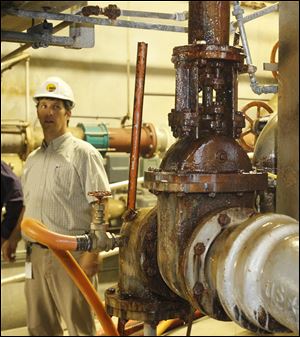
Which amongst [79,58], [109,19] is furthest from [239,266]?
[79,58]

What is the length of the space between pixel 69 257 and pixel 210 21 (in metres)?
0.57

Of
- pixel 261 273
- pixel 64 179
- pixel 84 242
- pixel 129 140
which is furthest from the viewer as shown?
pixel 129 140

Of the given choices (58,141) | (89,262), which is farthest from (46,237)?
(58,141)

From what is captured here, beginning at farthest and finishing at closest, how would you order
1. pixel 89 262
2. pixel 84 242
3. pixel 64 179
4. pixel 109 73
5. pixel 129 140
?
pixel 109 73, pixel 129 140, pixel 64 179, pixel 89 262, pixel 84 242

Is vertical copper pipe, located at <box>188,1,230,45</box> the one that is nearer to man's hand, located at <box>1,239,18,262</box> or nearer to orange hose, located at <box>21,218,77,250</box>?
orange hose, located at <box>21,218,77,250</box>

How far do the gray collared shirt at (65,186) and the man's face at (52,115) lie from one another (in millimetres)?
63

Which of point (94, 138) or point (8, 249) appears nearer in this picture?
point (8, 249)

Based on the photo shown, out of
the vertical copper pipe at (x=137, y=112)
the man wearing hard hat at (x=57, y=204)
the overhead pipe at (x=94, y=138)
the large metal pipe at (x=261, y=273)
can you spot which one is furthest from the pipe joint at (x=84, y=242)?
the overhead pipe at (x=94, y=138)

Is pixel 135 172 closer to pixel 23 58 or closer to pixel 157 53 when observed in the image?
pixel 23 58

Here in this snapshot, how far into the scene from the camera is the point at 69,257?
1.13 m

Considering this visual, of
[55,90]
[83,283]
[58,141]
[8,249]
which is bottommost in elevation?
[8,249]

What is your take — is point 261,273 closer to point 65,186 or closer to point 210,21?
point 210,21

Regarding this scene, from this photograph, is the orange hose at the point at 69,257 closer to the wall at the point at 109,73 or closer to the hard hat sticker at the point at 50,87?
the hard hat sticker at the point at 50,87

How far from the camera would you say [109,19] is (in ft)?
4.06
